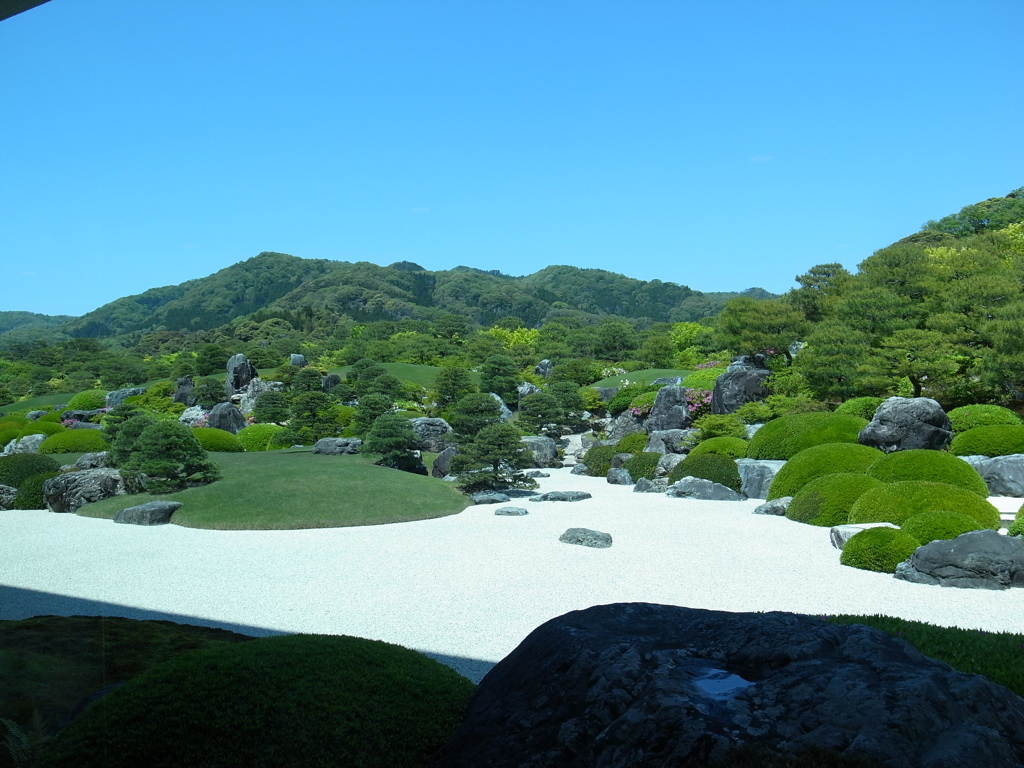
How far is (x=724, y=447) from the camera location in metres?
17.9

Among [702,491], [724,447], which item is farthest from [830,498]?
[724,447]

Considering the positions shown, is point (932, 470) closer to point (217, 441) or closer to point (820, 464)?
point (820, 464)

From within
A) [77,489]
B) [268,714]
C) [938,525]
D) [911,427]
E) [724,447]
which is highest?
[911,427]

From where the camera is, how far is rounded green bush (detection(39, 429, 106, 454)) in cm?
2128

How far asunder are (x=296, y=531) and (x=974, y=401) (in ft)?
52.9

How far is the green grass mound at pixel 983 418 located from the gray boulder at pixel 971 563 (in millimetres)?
7763

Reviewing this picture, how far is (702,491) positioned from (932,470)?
4.56 metres

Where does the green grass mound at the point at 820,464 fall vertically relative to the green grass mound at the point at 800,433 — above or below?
below

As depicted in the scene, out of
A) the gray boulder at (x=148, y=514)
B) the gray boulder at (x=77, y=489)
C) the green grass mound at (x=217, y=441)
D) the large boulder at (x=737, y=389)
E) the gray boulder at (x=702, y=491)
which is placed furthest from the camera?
the large boulder at (x=737, y=389)

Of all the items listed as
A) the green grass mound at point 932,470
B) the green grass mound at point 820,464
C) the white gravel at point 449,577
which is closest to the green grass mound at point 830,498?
the white gravel at point 449,577

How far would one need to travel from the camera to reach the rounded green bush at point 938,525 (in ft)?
28.6

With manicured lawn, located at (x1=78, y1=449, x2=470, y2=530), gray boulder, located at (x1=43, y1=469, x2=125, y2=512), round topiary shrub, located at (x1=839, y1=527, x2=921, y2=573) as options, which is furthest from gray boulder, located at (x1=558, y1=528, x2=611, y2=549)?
gray boulder, located at (x1=43, y1=469, x2=125, y2=512)

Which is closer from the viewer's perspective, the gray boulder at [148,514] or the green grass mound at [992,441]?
the gray boulder at [148,514]

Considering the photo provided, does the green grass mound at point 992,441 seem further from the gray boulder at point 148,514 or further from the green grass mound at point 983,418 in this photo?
the gray boulder at point 148,514
